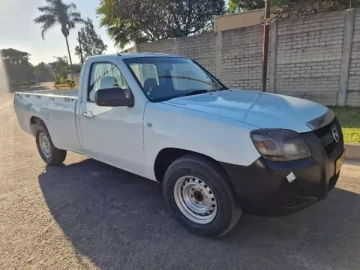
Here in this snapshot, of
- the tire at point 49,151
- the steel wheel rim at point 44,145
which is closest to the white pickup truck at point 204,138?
the tire at point 49,151

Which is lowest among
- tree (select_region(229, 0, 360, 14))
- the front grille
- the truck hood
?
the front grille

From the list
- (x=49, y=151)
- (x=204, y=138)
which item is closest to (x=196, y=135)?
(x=204, y=138)

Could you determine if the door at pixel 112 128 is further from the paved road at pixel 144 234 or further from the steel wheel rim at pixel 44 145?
the steel wheel rim at pixel 44 145

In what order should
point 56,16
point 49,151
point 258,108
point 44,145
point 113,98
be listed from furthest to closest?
point 56,16
point 44,145
point 49,151
point 113,98
point 258,108

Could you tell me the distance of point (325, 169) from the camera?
2398 mm

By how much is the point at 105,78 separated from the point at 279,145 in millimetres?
2396

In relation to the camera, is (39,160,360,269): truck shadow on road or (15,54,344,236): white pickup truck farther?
(39,160,360,269): truck shadow on road

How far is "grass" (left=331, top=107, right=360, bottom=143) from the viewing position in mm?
5264

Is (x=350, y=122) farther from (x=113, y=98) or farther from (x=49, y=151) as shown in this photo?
(x=49, y=151)

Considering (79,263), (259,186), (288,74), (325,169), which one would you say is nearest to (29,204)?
(79,263)

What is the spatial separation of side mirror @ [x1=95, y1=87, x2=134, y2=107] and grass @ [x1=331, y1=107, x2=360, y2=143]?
4.09m

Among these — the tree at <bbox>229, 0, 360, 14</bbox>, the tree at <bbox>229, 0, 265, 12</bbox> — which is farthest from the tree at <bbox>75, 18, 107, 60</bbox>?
the tree at <bbox>229, 0, 360, 14</bbox>

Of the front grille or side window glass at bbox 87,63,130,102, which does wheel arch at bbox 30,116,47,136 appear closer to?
side window glass at bbox 87,63,130,102

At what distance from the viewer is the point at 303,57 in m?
8.07
